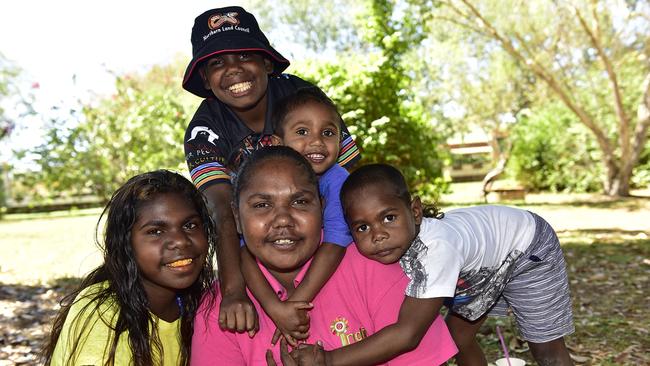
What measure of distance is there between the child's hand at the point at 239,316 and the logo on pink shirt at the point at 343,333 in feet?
0.95

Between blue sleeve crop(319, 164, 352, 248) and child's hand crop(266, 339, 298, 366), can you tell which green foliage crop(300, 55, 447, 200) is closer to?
blue sleeve crop(319, 164, 352, 248)

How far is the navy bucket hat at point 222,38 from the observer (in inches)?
120

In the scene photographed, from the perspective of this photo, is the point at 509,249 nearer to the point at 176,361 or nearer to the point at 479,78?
the point at 176,361

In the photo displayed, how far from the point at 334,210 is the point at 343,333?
585 mm

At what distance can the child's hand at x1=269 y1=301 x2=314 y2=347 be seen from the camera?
86.4 inches

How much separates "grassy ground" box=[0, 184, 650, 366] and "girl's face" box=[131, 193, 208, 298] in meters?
1.72

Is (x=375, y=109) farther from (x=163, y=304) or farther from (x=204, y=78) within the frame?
(x=163, y=304)

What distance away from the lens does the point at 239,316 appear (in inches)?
86.0

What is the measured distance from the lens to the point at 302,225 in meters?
2.25

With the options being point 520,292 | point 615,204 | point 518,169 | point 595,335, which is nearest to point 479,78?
point 518,169

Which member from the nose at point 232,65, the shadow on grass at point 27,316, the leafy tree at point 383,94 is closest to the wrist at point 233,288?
the nose at point 232,65

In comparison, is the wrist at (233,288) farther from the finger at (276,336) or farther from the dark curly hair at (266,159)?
the dark curly hair at (266,159)

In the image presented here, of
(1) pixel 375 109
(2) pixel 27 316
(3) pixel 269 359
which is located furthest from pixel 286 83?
(1) pixel 375 109

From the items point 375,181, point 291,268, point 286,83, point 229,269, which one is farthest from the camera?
point 286,83
